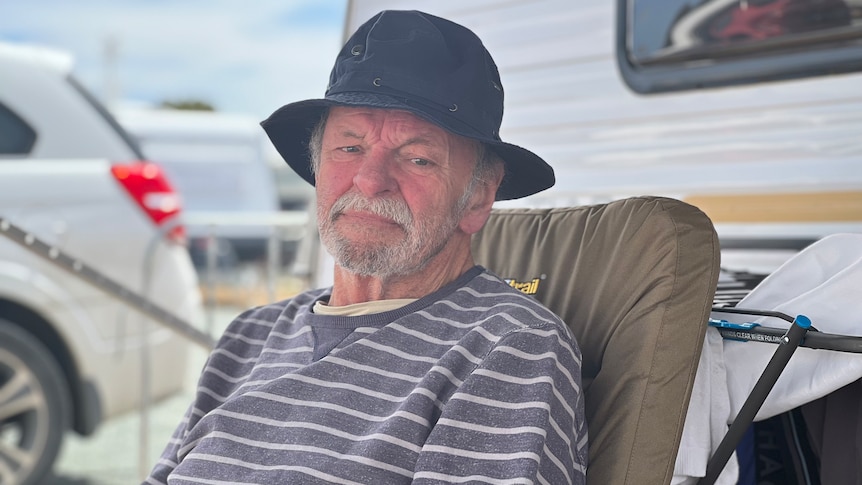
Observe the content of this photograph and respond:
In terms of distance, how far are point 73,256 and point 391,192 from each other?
2.25 meters

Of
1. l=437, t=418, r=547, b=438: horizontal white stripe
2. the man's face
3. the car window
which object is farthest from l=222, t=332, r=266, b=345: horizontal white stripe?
the car window

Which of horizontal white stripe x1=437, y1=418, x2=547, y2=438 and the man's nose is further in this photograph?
the man's nose

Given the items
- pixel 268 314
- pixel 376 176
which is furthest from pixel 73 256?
pixel 376 176

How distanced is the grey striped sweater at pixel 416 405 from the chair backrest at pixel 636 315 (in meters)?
0.07

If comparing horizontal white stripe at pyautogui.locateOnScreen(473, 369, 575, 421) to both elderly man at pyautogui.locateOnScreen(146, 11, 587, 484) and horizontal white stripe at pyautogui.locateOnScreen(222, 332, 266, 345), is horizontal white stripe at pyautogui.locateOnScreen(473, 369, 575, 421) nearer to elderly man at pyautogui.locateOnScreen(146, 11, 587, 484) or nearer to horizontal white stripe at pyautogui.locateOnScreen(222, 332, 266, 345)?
elderly man at pyautogui.locateOnScreen(146, 11, 587, 484)

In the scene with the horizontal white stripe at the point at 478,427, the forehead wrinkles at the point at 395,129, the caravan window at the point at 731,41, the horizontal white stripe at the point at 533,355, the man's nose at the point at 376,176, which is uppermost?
the caravan window at the point at 731,41

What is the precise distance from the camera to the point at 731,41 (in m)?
2.46

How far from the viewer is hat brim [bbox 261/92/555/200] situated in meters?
1.63

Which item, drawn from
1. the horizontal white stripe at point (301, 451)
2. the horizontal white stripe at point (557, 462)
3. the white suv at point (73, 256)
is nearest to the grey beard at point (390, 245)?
the horizontal white stripe at point (301, 451)

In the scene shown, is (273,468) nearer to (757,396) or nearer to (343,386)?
(343,386)

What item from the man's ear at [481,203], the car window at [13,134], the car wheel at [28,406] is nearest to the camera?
the man's ear at [481,203]

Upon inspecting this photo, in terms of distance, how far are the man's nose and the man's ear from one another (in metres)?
0.16

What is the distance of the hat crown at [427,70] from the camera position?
5.40ft

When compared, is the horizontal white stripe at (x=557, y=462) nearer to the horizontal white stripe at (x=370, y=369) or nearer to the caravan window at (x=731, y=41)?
the horizontal white stripe at (x=370, y=369)
